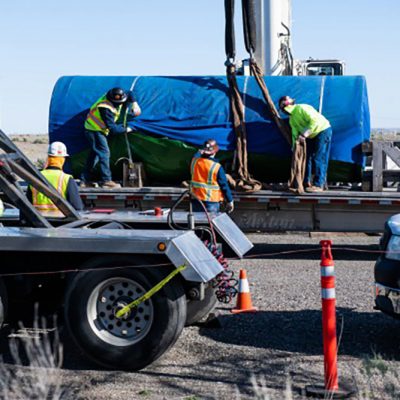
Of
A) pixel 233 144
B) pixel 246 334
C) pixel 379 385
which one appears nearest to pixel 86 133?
pixel 233 144

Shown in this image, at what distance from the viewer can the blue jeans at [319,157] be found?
45.2ft

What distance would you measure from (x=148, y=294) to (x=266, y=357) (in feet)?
4.10

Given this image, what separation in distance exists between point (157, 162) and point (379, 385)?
8.92 meters

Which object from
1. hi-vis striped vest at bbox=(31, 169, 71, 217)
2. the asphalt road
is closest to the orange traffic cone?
the asphalt road

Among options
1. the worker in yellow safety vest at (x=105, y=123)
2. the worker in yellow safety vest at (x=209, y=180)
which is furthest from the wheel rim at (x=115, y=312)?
the worker in yellow safety vest at (x=105, y=123)

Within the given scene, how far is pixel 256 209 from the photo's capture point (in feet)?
46.9

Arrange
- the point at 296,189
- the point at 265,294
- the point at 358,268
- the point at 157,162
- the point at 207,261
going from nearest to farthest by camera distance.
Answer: the point at 207,261, the point at 265,294, the point at 358,268, the point at 296,189, the point at 157,162

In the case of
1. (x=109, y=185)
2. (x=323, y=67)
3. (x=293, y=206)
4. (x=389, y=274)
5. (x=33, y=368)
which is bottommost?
(x=33, y=368)

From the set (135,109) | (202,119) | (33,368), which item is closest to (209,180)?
(202,119)

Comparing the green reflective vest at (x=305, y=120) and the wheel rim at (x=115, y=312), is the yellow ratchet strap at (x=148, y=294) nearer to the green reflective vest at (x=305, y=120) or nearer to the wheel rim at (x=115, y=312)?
the wheel rim at (x=115, y=312)

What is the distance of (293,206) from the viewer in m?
14.1

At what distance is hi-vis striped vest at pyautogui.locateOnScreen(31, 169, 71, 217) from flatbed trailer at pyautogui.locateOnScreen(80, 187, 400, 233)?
528 cm

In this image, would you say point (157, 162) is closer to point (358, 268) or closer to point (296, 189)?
point (296, 189)

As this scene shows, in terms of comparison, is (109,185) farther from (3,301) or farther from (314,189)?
(3,301)
